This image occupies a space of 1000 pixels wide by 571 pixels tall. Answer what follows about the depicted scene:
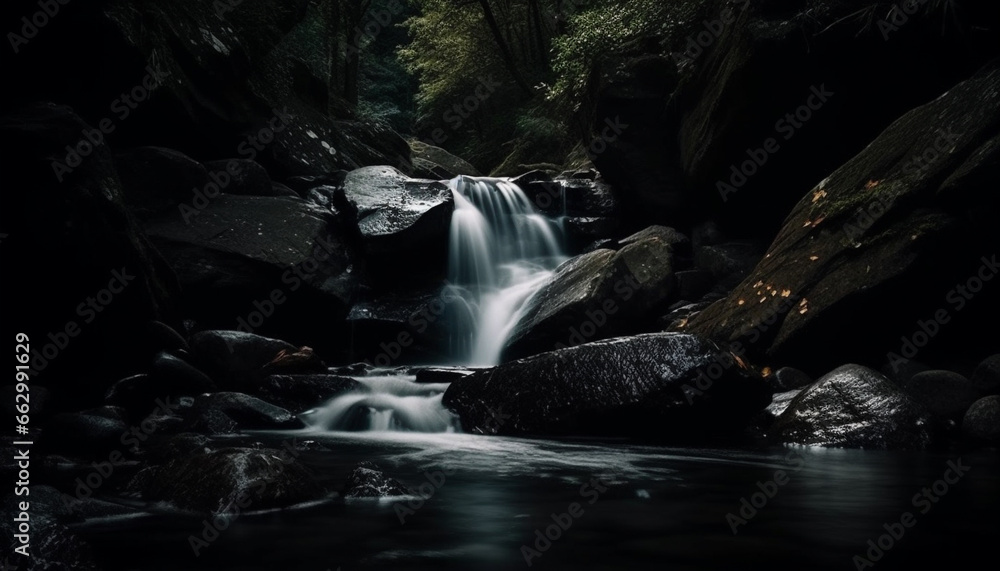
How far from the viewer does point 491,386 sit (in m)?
7.65

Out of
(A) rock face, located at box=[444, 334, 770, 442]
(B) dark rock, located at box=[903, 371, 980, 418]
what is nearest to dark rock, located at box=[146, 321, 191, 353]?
(A) rock face, located at box=[444, 334, 770, 442]

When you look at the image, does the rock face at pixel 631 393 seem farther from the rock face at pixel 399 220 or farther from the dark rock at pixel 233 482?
the rock face at pixel 399 220

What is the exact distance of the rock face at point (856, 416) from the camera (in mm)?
6473

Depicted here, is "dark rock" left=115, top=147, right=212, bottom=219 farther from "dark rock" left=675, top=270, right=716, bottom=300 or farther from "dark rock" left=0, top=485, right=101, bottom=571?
"dark rock" left=0, top=485, right=101, bottom=571

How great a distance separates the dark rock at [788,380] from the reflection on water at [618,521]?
1896 millimetres

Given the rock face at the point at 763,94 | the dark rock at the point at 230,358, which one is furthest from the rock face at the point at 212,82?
the rock face at the point at 763,94

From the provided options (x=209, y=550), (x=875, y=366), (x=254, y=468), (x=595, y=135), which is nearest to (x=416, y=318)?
(x=595, y=135)

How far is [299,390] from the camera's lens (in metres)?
8.62

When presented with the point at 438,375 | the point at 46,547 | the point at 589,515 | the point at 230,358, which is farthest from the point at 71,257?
the point at 589,515

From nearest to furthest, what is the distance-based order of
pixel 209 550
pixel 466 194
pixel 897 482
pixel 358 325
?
pixel 209 550 < pixel 897 482 < pixel 358 325 < pixel 466 194

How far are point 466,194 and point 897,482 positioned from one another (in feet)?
36.0

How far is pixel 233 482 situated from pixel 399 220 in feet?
27.8

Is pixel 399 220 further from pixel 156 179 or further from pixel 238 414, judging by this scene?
pixel 238 414

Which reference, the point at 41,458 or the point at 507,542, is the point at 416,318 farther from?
the point at 507,542
